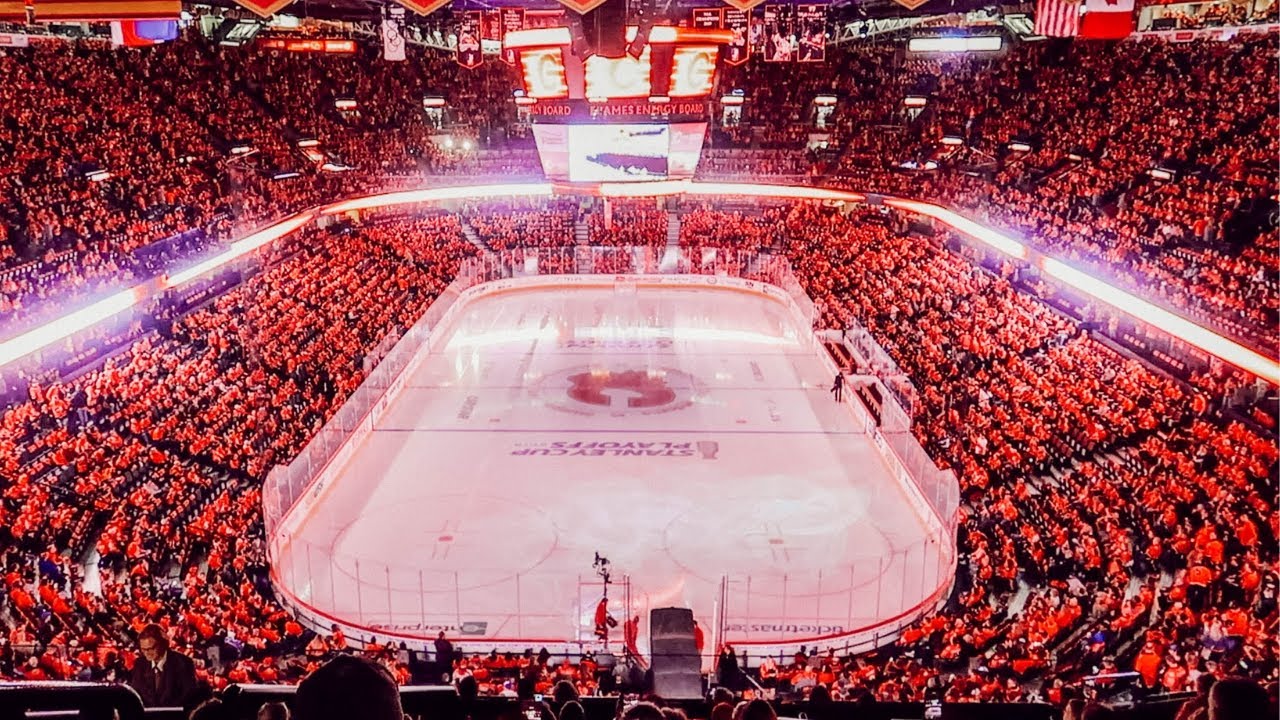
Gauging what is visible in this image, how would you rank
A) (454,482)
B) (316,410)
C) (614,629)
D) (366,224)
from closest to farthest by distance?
(614,629) < (454,482) < (316,410) < (366,224)

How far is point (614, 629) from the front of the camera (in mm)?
14344

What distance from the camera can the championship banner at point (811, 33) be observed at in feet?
70.9

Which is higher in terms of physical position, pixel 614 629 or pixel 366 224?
pixel 366 224

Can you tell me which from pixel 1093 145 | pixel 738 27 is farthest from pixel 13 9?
pixel 1093 145

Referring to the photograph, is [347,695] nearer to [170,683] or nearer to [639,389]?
[170,683]

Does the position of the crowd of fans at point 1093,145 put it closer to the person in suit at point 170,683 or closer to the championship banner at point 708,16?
the championship banner at point 708,16

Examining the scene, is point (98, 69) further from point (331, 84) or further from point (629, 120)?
point (629, 120)

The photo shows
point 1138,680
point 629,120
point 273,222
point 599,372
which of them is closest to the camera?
point 1138,680

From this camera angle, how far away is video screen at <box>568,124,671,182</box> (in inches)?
901

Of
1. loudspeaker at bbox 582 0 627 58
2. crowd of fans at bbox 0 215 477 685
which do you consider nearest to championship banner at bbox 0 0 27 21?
loudspeaker at bbox 582 0 627 58

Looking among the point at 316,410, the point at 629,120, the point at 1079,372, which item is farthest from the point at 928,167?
the point at 316,410

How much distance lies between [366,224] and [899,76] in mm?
24670

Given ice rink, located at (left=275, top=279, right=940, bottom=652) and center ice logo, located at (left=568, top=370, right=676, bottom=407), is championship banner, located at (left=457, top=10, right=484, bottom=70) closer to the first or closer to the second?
ice rink, located at (left=275, top=279, right=940, bottom=652)

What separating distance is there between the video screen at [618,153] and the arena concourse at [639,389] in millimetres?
109
